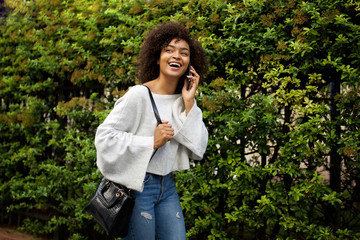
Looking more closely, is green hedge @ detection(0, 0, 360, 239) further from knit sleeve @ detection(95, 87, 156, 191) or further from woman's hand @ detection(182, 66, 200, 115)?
knit sleeve @ detection(95, 87, 156, 191)

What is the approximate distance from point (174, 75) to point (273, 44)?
1.06m

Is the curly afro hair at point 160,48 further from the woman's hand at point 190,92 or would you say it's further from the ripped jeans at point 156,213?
the ripped jeans at point 156,213

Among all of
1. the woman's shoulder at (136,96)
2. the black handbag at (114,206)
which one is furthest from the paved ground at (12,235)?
the woman's shoulder at (136,96)

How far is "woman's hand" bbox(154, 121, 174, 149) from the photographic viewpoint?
200cm

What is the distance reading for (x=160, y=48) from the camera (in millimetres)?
2361

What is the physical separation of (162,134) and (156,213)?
1.69 feet

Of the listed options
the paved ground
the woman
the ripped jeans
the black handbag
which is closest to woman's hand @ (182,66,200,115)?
the woman

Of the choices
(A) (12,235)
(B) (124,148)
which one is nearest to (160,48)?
(B) (124,148)

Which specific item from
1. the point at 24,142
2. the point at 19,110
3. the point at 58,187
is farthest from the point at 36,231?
the point at 19,110

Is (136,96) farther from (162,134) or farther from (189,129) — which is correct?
(189,129)

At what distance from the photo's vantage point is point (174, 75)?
2221 millimetres

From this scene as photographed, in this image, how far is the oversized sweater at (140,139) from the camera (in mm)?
2012

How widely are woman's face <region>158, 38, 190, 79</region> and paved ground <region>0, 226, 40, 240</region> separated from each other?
353cm

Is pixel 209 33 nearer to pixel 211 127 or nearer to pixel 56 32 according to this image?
pixel 211 127
